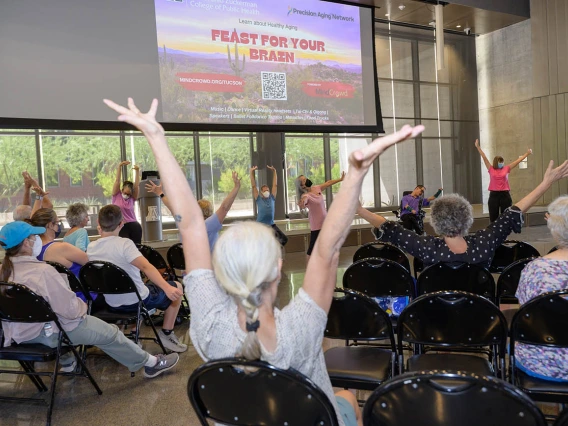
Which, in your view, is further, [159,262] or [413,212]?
[413,212]

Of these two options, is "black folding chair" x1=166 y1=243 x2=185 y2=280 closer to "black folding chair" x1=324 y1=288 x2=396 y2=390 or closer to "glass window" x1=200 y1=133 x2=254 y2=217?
"black folding chair" x1=324 y1=288 x2=396 y2=390

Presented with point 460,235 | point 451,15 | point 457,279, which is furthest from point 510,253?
point 451,15

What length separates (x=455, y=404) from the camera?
1420 mm

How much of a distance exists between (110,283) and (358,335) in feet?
6.51

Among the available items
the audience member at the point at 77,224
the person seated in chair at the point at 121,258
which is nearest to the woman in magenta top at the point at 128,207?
the audience member at the point at 77,224

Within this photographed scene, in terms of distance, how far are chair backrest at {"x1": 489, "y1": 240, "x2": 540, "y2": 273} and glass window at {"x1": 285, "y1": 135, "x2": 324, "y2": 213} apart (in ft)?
31.6

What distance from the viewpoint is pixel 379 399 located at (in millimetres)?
1486

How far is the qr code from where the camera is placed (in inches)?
339

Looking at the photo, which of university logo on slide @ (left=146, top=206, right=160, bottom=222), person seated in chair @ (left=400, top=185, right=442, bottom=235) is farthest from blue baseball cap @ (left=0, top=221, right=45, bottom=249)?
person seated in chair @ (left=400, top=185, right=442, bottom=235)

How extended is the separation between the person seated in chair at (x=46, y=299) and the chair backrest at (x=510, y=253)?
10.1ft

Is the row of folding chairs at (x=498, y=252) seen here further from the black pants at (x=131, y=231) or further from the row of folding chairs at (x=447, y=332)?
the black pants at (x=131, y=231)

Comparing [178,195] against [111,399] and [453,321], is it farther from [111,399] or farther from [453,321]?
[111,399]

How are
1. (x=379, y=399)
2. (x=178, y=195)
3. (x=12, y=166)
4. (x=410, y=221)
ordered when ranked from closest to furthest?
(x=379, y=399), (x=178, y=195), (x=410, y=221), (x=12, y=166)

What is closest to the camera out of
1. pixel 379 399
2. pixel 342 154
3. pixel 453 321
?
pixel 379 399
